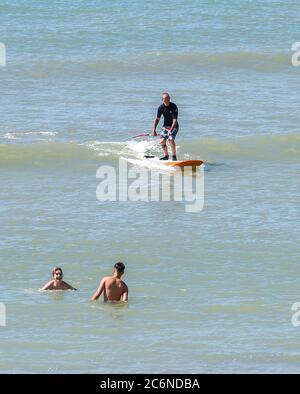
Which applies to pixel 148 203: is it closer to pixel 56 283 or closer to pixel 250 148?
pixel 250 148

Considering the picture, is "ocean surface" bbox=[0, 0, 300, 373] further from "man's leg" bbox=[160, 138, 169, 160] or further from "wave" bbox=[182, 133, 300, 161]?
"man's leg" bbox=[160, 138, 169, 160]

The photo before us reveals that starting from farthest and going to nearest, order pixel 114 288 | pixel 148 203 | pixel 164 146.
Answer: pixel 164 146
pixel 148 203
pixel 114 288

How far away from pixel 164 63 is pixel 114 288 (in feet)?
59.4

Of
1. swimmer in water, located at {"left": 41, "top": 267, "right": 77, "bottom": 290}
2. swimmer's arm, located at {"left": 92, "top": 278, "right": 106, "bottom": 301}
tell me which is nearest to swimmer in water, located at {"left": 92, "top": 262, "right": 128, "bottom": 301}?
swimmer's arm, located at {"left": 92, "top": 278, "right": 106, "bottom": 301}

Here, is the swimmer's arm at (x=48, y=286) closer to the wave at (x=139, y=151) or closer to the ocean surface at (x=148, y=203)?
the ocean surface at (x=148, y=203)

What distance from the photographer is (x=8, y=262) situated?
58.5 ft

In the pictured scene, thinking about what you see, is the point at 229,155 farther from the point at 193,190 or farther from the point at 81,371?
the point at 81,371

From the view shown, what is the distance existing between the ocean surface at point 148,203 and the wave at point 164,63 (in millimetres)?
63

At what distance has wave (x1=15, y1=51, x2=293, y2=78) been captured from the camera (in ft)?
107

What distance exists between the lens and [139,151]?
81.0 ft

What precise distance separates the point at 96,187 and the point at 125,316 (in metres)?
6.35

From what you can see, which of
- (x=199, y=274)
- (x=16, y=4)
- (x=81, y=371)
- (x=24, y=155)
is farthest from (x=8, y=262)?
(x=16, y=4)

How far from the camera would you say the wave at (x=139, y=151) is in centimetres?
2423

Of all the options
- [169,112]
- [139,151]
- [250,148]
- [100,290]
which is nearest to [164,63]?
[250,148]
